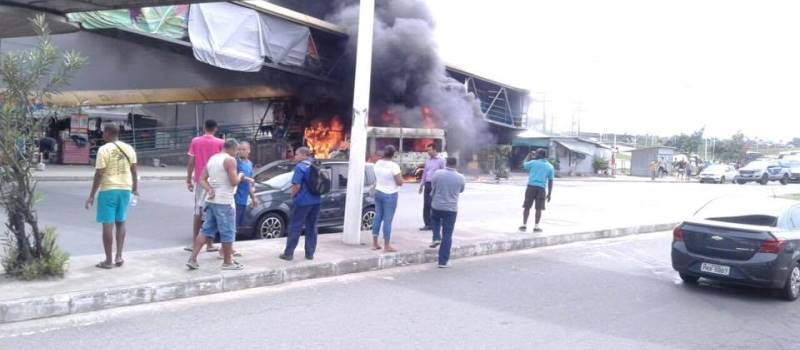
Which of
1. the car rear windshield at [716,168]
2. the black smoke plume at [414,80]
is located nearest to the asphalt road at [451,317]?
the black smoke plume at [414,80]

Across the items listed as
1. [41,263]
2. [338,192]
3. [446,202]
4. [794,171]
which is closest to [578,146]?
[794,171]

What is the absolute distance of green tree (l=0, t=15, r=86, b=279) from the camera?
18.7 feet

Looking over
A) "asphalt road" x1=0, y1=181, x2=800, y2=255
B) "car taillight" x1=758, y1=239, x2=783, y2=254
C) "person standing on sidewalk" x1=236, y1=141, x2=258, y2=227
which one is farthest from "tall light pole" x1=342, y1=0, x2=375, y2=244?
"car taillight" x1=758, y1=239, x2=783, y2=254

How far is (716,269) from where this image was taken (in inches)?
278

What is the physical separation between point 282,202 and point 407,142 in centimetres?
1536

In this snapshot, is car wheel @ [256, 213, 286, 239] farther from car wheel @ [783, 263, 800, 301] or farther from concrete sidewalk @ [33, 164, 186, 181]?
concrete sidewalk @ [33, 164, 186, 181]

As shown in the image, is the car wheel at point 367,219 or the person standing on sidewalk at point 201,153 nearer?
the person standing on sidewalk at point 201,153

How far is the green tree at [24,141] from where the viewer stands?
18.7 ft

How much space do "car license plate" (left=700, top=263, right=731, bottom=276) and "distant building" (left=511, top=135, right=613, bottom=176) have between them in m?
31.8

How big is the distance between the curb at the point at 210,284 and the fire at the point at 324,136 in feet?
67.9

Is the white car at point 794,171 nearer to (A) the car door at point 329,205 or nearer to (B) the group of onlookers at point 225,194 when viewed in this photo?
(A) the car door at point 329,205

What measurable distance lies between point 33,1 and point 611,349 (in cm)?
1455

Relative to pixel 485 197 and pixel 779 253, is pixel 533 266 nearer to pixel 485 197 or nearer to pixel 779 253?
pixel 779 253

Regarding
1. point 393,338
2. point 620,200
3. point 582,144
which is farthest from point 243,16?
point 582,144
